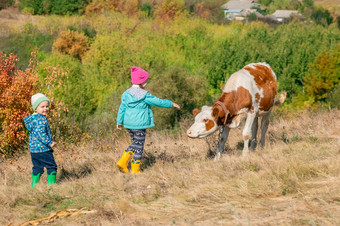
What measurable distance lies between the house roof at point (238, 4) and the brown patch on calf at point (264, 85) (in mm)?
53416

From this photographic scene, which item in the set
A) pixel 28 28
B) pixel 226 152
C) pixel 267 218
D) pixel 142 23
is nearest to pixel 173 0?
pixel 142 23

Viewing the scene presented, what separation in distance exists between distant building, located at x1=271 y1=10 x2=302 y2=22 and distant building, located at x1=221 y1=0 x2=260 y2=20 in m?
2.93

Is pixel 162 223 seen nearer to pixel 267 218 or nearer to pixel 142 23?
pixel 267 218

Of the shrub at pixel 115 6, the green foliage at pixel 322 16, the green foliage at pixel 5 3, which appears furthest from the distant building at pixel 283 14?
the green foliage at pixel 5 3

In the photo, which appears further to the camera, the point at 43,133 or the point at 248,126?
the point at 248,126

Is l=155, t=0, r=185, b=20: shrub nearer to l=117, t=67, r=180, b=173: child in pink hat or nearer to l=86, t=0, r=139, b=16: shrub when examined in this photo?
l=86, t=0, r=139, b=16: shrub

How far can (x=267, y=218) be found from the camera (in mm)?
4320

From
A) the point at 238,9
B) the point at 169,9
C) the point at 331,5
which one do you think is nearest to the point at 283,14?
the point at 238,9

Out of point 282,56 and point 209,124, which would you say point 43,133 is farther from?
point 282,56

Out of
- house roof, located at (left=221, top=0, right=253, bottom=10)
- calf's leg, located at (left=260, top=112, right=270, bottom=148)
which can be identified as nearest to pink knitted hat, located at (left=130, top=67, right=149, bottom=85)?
calf's leg, located at (left=260, top=112, right=270, bottom=148)

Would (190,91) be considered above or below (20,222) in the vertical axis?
below

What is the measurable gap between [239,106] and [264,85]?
0.92m

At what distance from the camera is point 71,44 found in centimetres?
4369

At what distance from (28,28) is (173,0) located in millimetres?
21700
